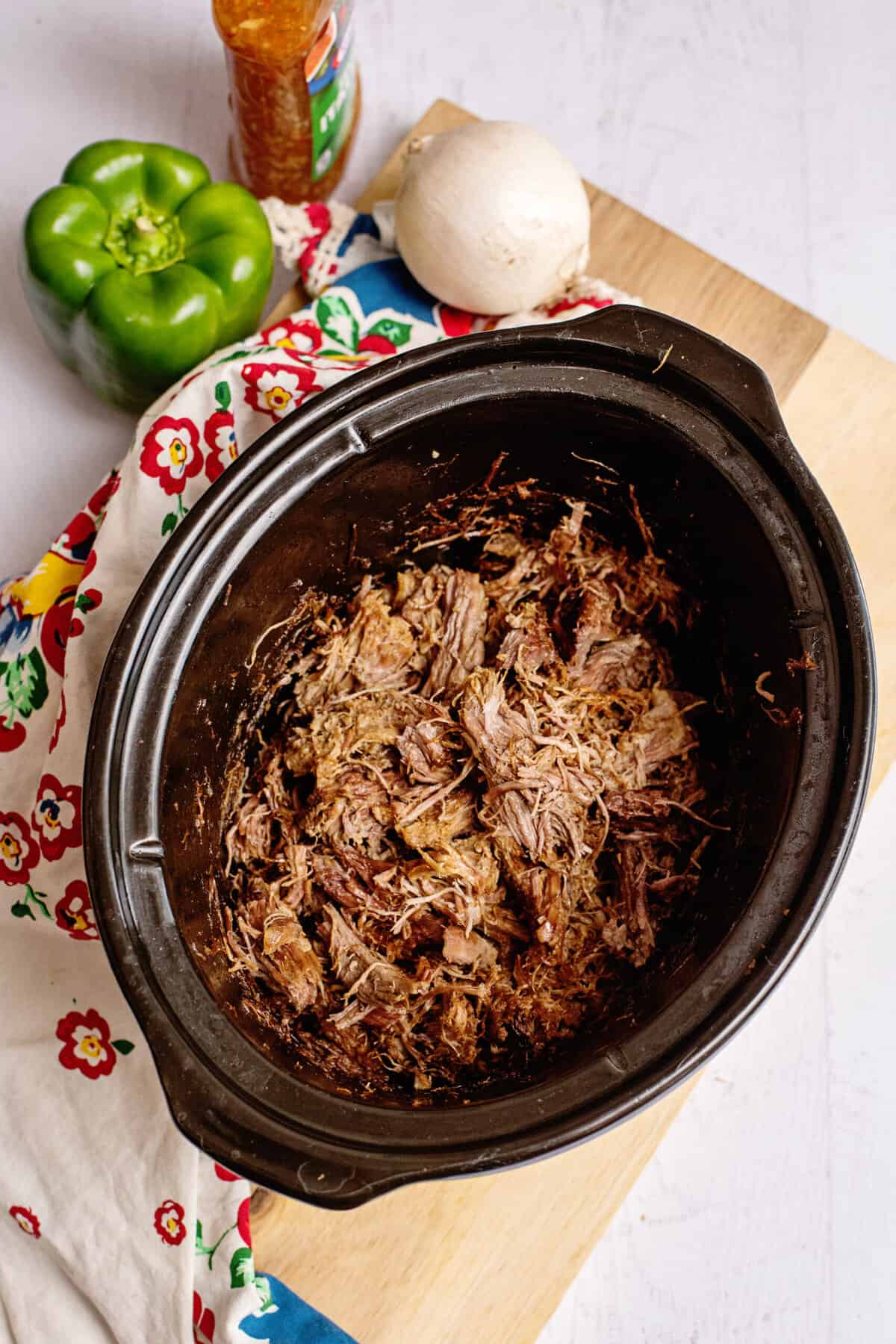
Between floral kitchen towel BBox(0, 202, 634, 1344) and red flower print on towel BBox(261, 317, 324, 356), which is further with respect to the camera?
red flower print on towel BBox(261, 317, 324, 356)

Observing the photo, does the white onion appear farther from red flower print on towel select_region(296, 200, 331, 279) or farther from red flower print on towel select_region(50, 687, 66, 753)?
red flower print on towel select_region(50, 687, 66, 753)

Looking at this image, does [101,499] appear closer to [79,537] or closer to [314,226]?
[79,537]

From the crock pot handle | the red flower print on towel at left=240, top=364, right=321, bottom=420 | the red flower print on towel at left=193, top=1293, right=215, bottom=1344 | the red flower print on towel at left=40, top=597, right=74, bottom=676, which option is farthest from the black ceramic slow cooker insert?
the red flower print on towel at left=193, top=1293, right=215, bottom=1344

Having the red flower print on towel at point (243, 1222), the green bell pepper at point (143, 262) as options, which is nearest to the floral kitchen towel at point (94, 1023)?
the red flower print on towel at point (243, 1222)

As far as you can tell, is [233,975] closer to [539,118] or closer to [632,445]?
[632,445]

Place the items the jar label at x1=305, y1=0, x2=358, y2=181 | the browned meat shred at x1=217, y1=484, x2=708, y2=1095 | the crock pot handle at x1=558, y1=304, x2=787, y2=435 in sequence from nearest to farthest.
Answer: the crock pot handle at x1=558, y1=304, x2=787, y2=435
the browned meat shred at x1=217, y1=484, x2=708, y2=1095
the jar label at x1=305, y1=0, x2=358, y2=181

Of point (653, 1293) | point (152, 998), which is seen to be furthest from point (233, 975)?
point (653, 1293)

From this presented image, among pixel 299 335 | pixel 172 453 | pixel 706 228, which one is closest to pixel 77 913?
pixel 172 453

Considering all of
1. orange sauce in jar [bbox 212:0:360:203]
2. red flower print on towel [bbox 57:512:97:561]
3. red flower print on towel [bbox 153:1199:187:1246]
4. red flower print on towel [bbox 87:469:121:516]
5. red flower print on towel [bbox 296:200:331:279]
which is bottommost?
red flower print on towel [bbox 153:1199:187:1246]
